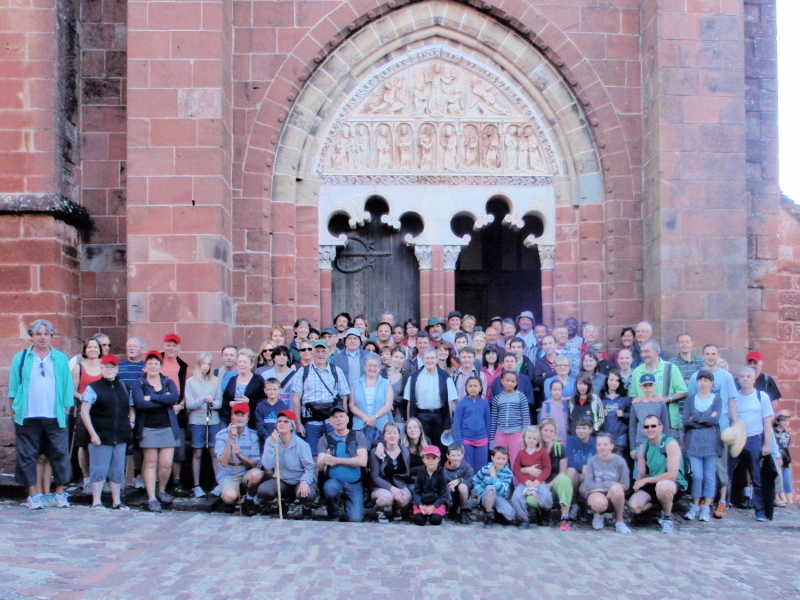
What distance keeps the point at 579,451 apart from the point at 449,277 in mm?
3486

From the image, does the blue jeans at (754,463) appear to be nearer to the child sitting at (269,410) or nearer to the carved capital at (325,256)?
the child sitting at (269,410)

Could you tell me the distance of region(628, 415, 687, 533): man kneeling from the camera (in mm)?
8078

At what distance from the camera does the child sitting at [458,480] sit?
8.18m

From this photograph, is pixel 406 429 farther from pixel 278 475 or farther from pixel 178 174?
pixel 178 174

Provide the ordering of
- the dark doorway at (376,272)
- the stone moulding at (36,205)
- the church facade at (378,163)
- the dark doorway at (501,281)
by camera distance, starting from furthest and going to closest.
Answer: the dark doorway at (501,281) → the dark doorway at (376,272) → the church facade at (378,163) → the stone moulding at (36,205)

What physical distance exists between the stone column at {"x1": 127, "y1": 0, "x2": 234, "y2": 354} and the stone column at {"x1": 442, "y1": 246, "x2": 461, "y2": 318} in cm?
276

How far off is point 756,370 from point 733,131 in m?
2.90

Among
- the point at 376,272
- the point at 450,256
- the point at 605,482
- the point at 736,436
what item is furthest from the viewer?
the point at 376,272

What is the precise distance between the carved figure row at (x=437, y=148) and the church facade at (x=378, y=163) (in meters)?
0.02

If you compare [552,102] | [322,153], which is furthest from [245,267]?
[552,102]

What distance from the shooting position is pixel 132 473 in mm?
9180

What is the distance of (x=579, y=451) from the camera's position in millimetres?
8539

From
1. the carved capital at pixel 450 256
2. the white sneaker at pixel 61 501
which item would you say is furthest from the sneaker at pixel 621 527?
the white sneaker at pixel 61 501

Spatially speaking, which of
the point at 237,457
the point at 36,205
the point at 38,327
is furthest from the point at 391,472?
the point at 36,205
